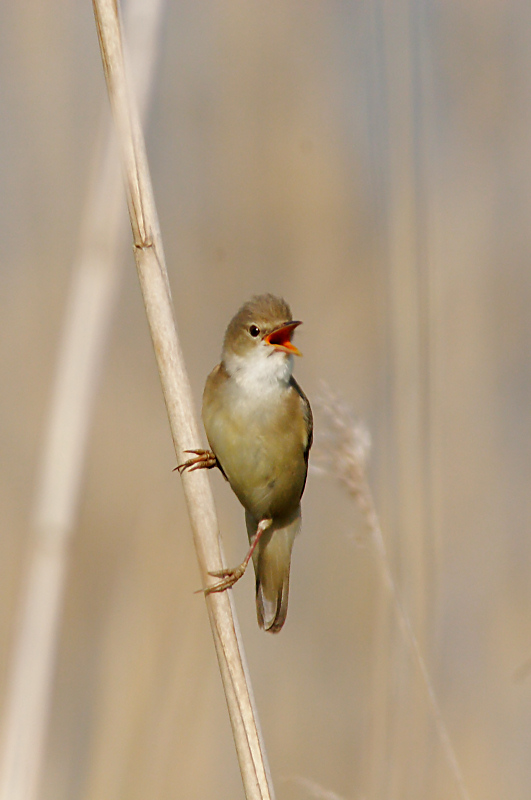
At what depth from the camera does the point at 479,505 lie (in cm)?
340

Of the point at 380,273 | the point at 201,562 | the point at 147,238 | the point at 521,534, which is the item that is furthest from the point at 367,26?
the point at 521,534

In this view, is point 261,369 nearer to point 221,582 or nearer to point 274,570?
point 274,570

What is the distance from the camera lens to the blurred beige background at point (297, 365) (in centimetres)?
299

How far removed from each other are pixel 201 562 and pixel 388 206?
125 centimetres

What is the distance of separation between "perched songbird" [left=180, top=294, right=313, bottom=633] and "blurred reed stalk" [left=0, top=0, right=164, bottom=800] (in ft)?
1.29

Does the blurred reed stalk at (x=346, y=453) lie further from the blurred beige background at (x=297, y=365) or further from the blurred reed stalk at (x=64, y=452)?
the blurred reed stalk at (x=64, y=452)

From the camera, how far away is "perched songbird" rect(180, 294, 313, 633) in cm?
218

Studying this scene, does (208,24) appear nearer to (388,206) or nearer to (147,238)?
(388,206)

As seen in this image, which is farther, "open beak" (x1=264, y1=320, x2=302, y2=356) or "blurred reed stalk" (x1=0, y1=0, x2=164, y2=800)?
"open beak" (x1=264, y1=320, x2=302, y2=356)

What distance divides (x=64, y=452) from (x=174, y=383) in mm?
312

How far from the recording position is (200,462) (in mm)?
2105

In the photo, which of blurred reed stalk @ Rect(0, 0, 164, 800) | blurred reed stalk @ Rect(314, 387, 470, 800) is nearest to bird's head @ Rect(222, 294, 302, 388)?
blurred reed stalk @ Rect(314, 387, 470, 800)

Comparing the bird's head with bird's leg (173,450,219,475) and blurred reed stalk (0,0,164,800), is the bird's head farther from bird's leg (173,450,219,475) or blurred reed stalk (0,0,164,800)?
blurred reed stalk (0,0,164,800)

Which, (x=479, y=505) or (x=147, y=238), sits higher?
(x=147, y=238)
